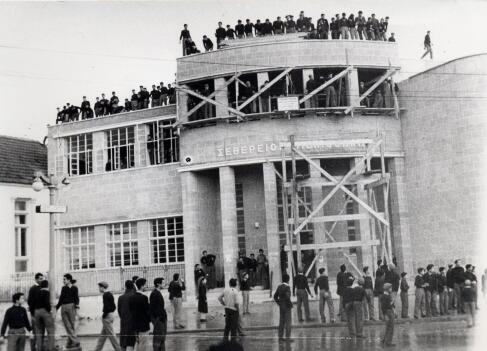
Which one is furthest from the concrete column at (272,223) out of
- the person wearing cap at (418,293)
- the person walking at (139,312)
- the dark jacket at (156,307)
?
the person walking at (139,312)

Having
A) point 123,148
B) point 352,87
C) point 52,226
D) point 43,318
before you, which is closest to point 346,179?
point 352,87

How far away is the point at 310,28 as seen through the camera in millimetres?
31234

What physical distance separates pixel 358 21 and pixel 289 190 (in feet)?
25.7

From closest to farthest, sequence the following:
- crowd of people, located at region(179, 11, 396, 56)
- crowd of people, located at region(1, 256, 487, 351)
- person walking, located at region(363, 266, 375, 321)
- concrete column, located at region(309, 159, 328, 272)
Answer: crowd of people, located at region(1, 256, 487, 351) → person walking, located at region(363, 266, 375, 321) → concrete column, located at region(309, 159, 328, 272) → crowd of people, located at region(179, 11, 396, 56)

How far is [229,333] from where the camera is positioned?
17.4 metres

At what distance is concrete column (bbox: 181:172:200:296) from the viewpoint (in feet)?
103

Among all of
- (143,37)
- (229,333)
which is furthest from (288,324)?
(143,37)

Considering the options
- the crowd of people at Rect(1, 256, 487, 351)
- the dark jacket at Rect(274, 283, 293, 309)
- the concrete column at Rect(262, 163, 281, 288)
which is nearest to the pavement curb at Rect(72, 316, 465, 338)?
the crowd of people at Rect(1, 256, 487, 351)

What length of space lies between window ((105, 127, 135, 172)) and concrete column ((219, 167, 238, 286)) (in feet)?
21.3

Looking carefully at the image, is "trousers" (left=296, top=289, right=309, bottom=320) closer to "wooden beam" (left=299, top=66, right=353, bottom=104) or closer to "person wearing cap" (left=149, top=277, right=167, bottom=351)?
"person wearing cap" (left=149, top=277, right=167, bottom=351)

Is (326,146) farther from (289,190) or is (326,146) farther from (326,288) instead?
(326,288)

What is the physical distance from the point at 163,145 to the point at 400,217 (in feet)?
38.0

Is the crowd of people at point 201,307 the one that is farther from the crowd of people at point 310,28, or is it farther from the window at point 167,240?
the crowd of people at point 310,28

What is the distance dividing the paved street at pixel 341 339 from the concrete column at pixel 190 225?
34.3 ft
